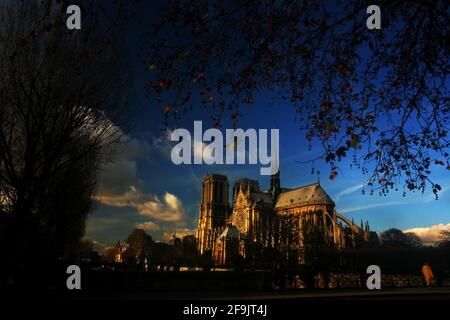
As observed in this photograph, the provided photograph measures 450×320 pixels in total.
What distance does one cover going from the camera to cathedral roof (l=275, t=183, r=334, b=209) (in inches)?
3981

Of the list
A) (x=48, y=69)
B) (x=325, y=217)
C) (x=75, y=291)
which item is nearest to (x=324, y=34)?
(x=48, y=69)

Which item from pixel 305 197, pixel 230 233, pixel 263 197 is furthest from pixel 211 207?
pixel 305 197

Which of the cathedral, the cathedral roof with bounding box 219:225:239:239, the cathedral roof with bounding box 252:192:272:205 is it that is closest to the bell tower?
the cathedral

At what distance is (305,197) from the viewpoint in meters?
109

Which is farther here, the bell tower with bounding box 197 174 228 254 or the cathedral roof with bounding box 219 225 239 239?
the bell tower with bounding box 197 174 228 254

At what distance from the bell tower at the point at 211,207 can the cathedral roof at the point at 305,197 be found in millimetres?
22168

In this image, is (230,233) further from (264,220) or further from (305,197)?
(305,197)

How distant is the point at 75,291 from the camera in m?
15.1

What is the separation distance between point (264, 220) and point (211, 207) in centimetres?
4044

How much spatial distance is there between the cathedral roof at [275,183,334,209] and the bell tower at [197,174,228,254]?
72.7 ft

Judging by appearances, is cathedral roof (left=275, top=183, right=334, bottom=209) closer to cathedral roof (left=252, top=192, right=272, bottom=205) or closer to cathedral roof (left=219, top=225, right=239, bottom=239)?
cathedral roof (left=252, top=192, right=272, bottom=205)
